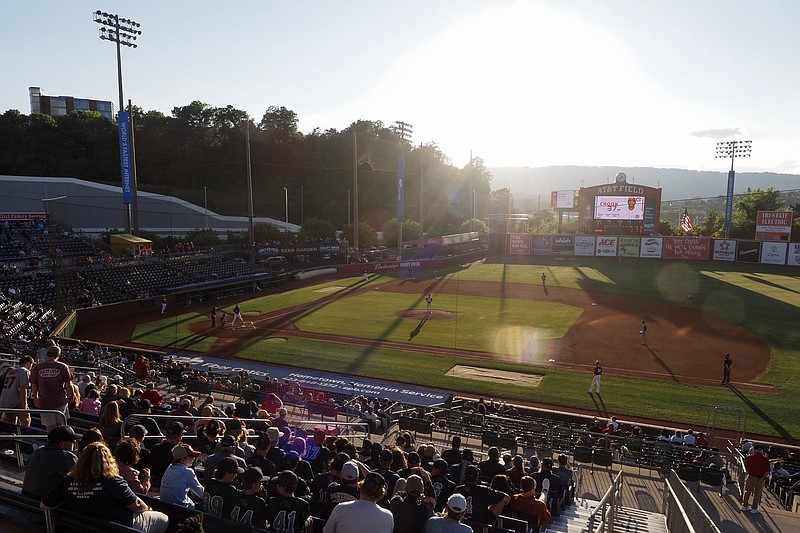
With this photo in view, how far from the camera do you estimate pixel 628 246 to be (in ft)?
222

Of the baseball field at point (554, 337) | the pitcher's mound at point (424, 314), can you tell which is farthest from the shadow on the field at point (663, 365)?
the pitcher's mound at point (424, 314)

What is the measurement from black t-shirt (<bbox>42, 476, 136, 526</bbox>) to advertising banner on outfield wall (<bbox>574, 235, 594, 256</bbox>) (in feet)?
229

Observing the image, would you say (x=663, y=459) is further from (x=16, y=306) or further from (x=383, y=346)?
(x=16, y=306)

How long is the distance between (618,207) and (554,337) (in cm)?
3899

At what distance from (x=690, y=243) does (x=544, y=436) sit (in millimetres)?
58493

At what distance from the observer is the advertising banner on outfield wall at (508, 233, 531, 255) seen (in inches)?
2904

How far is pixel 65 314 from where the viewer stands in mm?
35750

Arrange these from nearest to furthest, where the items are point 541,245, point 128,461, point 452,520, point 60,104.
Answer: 1. point 452,520
2. point 128,461
3. point 541,245
4. point 60,104

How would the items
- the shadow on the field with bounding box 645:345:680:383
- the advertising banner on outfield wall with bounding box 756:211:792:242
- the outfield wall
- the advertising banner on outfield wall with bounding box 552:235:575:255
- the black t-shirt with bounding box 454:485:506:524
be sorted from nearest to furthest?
1. the black t-shirt with bounding box 454:485:506:524
2. the shadow on the field with bounding box 645:345:680:383
3. the outfield wall
4. the advertising banner on outfield wall with bounding box 756:211:792:242
5. the advertising banner on outfield wall with bounding box 552:235:575:255

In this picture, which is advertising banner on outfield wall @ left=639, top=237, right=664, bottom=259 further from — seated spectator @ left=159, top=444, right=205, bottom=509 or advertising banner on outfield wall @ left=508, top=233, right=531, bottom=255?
seated spectator @ left=159, top=444, right=205, bottom=509

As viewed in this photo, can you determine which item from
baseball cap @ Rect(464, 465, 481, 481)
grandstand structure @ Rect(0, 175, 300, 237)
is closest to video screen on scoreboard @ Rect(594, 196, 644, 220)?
grandstand structure @ Rect(0, 175, 300, 237)

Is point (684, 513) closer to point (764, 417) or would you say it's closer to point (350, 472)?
point (350, 472)

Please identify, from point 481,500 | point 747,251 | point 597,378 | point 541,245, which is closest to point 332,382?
point 597,378

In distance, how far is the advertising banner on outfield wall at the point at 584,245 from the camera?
69.6m
